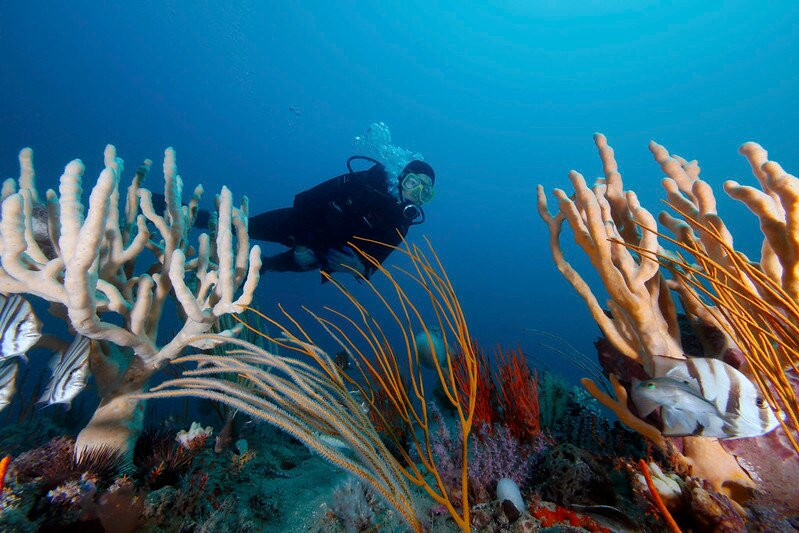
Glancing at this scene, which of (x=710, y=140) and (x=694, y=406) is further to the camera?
(x=710, y=140)

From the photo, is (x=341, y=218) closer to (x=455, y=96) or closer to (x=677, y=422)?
(x=677, y=422)

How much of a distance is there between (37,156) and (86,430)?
2236 inches

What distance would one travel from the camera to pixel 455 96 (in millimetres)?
87875

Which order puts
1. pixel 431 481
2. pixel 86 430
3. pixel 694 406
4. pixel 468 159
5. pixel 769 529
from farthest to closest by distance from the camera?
pixel 468 159, pixel 431 481, pixel 86 430, pixel 694 406, pixel 769 529

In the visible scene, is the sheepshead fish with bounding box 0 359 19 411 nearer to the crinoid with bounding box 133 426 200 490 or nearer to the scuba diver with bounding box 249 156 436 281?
the crinoid with bounding box 133 426 200 490

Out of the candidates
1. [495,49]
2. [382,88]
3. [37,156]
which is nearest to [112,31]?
[37,156]

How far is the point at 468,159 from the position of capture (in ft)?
310

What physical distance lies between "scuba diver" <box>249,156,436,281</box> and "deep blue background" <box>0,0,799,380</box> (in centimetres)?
4472

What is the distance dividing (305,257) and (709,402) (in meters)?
6.93

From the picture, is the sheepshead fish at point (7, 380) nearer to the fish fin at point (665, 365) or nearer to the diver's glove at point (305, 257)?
the fish fin at point (665, 365)

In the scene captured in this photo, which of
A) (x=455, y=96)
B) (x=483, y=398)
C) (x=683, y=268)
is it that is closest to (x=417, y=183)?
(x=483, y=398)

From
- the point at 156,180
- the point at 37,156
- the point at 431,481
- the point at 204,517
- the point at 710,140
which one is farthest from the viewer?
the point at 710,140

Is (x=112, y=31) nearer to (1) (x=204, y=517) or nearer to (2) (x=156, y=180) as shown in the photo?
(2) (x=156, y=180)

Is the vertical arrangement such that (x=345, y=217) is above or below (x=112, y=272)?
above
